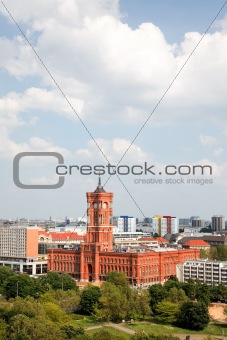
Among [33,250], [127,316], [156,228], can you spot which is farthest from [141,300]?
[156,228]

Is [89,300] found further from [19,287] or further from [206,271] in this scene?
[206,271]

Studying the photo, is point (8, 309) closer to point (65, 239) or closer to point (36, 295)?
point (36, 295)

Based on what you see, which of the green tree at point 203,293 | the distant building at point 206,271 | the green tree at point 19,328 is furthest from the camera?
the distant building at point 206,271

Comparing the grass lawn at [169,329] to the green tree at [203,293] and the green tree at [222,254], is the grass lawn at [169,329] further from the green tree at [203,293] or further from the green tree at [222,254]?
the green tree at [222,254]

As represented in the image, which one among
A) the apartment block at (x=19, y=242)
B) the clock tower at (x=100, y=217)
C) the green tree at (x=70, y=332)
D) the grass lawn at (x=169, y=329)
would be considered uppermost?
the clock tower at (x=100, y=217)

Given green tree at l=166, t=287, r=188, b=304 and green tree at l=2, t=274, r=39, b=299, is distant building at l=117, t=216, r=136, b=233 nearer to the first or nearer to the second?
green tree at l=2, t=274, r=39, b=299

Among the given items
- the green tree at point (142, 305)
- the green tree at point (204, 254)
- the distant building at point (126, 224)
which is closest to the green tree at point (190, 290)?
the green tree at point (142, 305)
